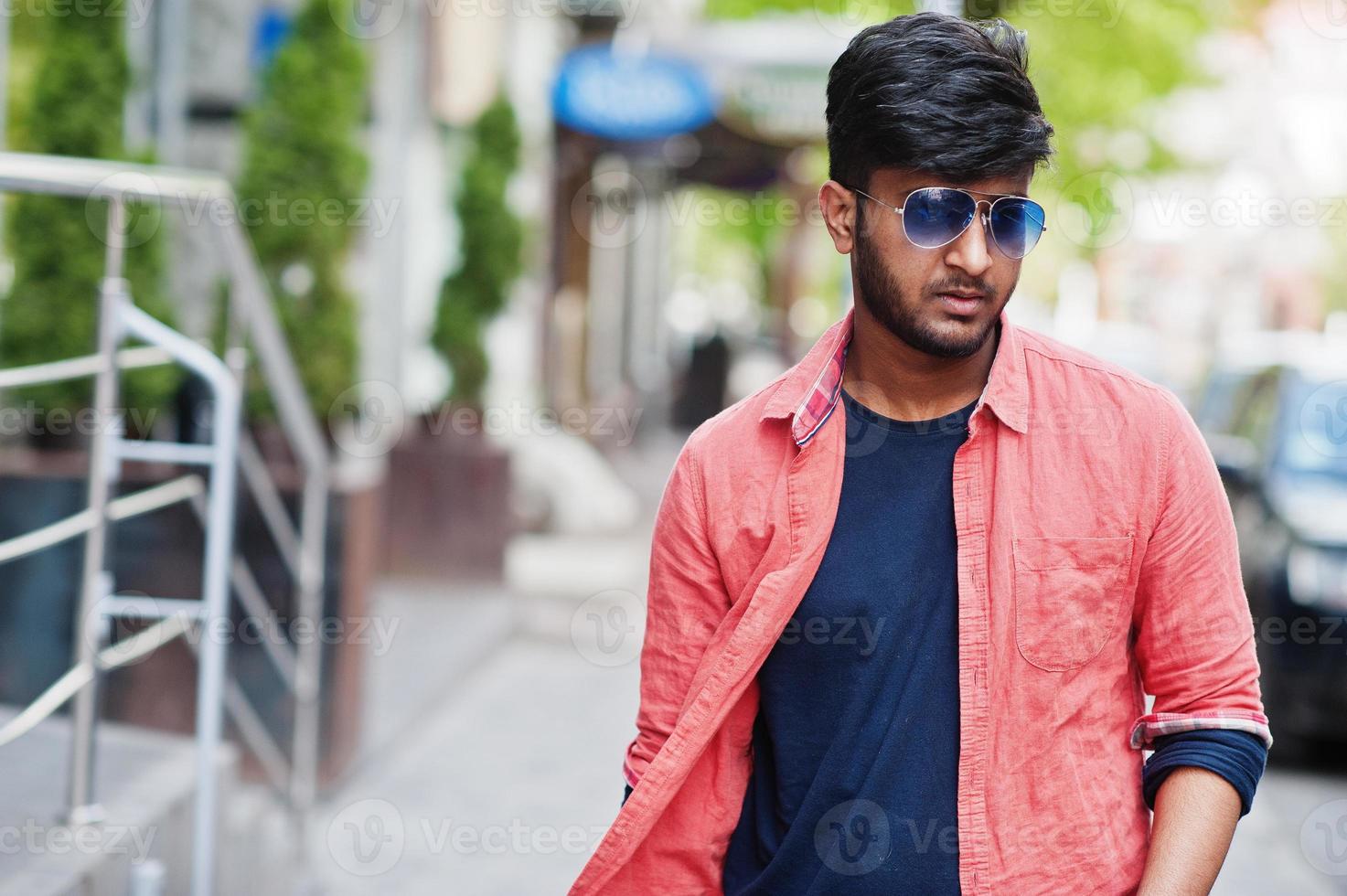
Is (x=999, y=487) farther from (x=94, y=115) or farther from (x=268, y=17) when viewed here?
(x=268, y=17)

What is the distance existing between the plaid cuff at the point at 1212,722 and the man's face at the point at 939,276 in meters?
0.58

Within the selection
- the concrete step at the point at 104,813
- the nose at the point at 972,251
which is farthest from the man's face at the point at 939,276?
the concrete step at the point at 104,813

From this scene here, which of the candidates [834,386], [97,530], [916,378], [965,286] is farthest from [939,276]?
[97,530]

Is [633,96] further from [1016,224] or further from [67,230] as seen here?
[1016,224]

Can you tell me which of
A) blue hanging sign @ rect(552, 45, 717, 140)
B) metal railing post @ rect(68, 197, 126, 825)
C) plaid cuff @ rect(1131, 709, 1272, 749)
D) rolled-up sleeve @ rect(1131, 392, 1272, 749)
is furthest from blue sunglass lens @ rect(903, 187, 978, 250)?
blue hanging sign @ rect(552, 45, 717, 140)

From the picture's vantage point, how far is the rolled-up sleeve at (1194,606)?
213cm

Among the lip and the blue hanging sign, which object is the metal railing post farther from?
the blue hanging sign

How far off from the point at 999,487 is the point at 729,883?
745 millimetres

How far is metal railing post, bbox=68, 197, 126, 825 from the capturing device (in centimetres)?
352

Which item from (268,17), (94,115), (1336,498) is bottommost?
(1336,498)

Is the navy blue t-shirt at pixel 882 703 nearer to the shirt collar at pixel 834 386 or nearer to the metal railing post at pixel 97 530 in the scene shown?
the shirt collar at pixel 834 386

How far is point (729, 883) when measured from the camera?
2.40 metres

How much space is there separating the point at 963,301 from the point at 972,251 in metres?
0.08

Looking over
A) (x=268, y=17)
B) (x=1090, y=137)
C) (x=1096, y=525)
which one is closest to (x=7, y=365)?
(x=268, y=17)
